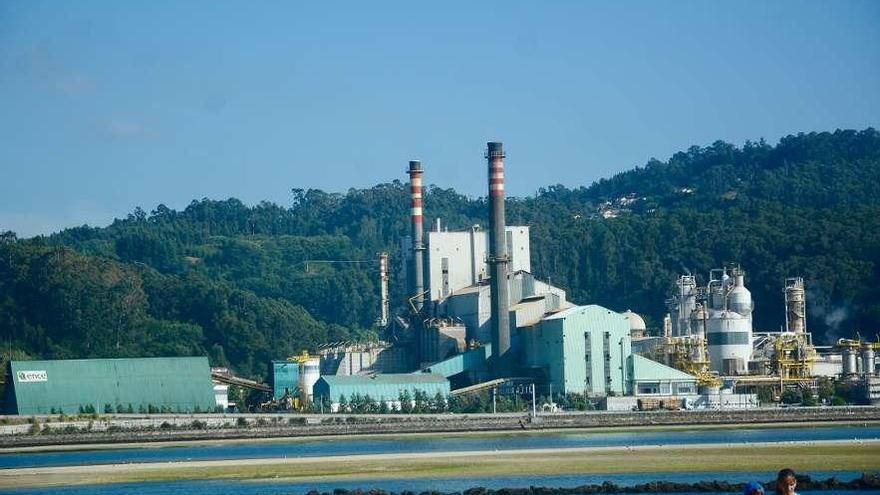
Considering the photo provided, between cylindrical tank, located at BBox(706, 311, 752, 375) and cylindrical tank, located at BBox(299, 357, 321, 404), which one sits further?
cylindrical tank, located at BBox(299, 357, 321, 404)

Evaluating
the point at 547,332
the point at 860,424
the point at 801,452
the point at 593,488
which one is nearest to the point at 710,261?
the point at 547,332

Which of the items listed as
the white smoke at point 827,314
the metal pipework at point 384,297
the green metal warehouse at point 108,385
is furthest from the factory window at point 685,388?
the white smoke at point 827,314

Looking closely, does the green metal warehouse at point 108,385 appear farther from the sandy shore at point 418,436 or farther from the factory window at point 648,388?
the factory window at point 648,388

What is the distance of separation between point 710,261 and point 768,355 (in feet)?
183

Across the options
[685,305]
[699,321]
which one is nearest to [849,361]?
[699,321]

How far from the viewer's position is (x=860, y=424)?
94938 mm

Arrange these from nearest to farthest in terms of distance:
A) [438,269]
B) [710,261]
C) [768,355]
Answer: [768,355] → [438,269] → [710,261]

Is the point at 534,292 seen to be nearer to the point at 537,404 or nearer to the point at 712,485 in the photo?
the point at 537,404

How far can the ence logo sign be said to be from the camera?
111688mm

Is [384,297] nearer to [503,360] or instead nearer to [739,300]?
[503,360]

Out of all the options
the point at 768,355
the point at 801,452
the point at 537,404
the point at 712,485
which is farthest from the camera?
the point at 768,355

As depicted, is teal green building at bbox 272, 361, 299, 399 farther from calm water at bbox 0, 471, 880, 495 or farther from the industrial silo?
calm water at bbox 0, 471, 880, 495

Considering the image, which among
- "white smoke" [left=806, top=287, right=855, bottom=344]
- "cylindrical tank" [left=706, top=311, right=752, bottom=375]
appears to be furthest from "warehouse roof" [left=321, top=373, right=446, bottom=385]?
"white smoke" [left=806, top=287, right=855, bottom=344]

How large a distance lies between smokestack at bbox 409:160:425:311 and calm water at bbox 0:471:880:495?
241 feet
